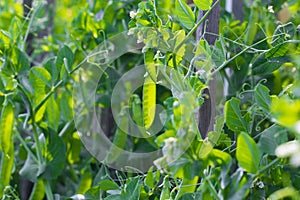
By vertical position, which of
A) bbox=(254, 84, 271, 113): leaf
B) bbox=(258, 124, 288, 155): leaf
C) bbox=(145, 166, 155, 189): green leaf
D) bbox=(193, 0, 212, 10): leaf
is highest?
bbox=(193, 0, 212, 10): leaf

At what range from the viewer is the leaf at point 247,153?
17.9 inches

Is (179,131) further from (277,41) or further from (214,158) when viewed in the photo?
(277,41)

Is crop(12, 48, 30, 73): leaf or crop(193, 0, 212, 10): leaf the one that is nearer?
crop(193, 0, 212, 10): leaf

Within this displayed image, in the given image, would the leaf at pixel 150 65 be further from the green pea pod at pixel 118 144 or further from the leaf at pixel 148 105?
the green pea pod at pixel 118 144

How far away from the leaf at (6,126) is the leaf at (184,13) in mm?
310

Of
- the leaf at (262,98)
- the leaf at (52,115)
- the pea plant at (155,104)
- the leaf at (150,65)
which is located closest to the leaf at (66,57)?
the pea plant at (155,104)

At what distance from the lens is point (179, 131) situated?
0.45 metres

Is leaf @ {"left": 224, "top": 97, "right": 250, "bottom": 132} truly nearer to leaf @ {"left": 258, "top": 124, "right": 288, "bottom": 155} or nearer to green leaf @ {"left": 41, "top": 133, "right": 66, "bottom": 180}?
leaf @ {"left": 258, "top": 124, "right": 288, "bottom": 155}

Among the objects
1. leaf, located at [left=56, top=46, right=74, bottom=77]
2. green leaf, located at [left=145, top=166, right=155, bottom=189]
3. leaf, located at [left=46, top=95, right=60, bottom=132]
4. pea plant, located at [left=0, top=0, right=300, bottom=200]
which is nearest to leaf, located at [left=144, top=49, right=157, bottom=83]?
pea plant, located at [left=0, top=0, right=300, bottom=200]

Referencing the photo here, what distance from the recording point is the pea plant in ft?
1.55

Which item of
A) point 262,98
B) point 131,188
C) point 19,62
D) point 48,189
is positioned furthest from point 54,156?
point 262,98

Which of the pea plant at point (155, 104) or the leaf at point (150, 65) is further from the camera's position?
the leaf at point (150, 65)

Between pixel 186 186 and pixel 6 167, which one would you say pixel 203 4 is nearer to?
pixel 186 186

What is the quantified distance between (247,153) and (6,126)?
0.46m
